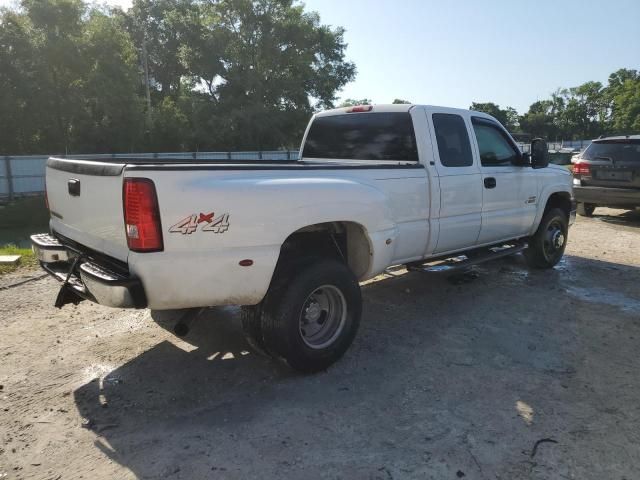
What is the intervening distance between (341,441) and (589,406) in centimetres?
A: 166

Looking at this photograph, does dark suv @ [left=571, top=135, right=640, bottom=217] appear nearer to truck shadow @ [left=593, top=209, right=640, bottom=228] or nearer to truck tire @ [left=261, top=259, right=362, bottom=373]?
truck shadow @ [left=593, top=209, right=640, bottom=228]

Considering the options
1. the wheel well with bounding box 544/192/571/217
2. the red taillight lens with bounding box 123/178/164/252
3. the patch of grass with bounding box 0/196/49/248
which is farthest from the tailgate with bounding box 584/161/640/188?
the patch of grass with bounding box 0/196/49/248

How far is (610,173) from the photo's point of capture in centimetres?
990

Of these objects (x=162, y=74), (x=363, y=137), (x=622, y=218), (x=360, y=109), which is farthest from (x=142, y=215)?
(x=162, y=74)

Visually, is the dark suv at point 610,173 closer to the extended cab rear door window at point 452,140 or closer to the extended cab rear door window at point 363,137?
the extended cab rear door window at point 452,140

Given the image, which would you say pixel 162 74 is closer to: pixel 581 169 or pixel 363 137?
pixel 581 169

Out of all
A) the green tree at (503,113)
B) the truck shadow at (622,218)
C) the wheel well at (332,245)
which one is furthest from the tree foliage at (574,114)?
Answer: the wheel well at (332,245)

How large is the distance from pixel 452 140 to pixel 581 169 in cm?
678

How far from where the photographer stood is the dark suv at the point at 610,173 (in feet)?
31.4

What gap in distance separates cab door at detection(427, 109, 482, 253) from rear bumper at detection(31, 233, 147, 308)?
287 centimetres

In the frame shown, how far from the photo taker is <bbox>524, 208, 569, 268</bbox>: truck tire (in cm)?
649

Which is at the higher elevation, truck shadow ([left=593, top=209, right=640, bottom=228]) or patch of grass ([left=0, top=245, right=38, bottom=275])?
truck shadow ([left=593, top=209, right=640, bottom=228])

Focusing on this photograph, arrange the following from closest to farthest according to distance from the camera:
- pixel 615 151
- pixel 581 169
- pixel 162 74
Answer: pixel 615 151, pixel 581 169, pixel 162 74

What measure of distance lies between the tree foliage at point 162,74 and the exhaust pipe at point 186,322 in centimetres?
3005
